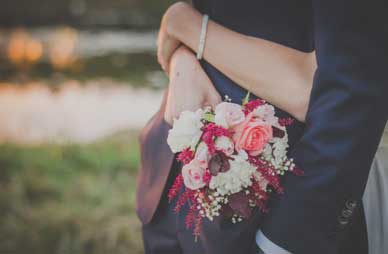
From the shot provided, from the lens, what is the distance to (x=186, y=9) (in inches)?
68.5

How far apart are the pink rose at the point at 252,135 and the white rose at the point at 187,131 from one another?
91 millimetres

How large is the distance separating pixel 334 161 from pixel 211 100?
378 mm

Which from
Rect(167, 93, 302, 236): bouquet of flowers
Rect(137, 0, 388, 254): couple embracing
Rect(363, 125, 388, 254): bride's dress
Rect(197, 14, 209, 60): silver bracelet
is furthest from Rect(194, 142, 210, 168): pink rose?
Rect(363, 125, 388, 254): bride's dress

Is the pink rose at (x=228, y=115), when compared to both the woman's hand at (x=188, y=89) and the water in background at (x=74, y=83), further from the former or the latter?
the water in background at (x=74, y=83)

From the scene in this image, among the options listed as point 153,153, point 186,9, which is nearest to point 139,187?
point 153,153

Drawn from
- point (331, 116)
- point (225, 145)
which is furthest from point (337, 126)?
point (225, 145)

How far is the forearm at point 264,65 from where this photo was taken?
4.87 ft

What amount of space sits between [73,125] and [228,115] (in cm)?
496

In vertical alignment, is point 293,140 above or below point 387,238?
above

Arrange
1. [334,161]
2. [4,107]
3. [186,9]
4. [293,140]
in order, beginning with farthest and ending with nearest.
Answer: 1. [4,107]
2. [186,9]
3. [293,140]
4. [334,161]

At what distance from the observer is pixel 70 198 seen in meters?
4.81

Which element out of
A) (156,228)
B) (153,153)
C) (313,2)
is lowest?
(156,228)

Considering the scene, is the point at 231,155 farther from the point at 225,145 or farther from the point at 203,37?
the point at 203,37

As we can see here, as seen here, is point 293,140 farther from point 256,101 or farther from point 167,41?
point 167,41
